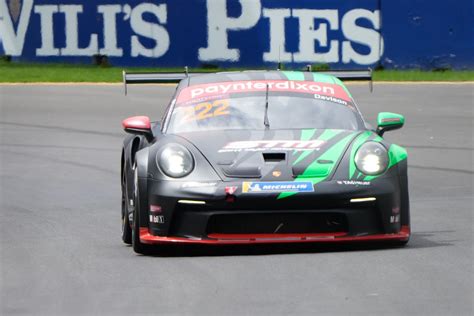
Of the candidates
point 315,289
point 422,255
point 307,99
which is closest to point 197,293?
point 315,289

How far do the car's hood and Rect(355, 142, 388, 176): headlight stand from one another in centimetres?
11

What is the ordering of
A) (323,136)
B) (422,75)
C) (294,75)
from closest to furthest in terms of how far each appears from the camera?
(323,136) → (294,75) → (422,75)

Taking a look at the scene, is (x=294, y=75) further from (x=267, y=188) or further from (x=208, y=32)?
(x=208, y=32)

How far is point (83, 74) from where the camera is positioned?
2909cm

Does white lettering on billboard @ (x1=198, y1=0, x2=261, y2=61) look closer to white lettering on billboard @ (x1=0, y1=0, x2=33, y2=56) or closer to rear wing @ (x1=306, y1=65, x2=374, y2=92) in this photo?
white lettering on billboard @ (x1=0, y1=0, x2=33, y2=56)

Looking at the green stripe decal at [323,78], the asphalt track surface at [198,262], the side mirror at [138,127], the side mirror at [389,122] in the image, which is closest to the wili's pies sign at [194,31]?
the asphalt track surface at [198,262]

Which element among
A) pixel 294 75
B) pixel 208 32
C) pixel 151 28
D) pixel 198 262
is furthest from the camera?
pixel 151 28

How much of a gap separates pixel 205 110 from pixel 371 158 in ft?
4.56

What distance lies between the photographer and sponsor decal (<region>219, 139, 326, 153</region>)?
880 centimetres

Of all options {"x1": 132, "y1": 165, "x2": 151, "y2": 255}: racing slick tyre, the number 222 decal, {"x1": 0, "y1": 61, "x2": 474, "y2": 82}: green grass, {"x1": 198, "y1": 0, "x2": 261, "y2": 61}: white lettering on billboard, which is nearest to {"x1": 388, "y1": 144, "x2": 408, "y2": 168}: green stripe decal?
the number 222 decal

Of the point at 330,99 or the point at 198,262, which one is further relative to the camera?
the point at 330,99

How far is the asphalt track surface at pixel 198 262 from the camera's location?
696 cm

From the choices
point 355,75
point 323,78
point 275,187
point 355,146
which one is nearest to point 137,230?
point 275,187

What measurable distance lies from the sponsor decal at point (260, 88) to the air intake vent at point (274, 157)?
119 centimetres
